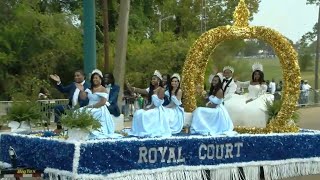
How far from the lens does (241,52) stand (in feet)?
103

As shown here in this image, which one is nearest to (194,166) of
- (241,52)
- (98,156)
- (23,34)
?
(98,156)

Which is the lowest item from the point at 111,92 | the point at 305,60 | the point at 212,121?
the point at 212,121

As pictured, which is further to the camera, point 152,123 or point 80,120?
point 152,123

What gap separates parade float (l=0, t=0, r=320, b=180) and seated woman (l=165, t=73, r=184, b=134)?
0.54 meters

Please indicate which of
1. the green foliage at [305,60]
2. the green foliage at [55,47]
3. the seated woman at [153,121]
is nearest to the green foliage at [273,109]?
the seated woman at [153,121]

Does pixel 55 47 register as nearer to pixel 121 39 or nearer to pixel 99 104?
pixel 121 39

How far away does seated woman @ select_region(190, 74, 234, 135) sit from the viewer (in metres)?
11.4

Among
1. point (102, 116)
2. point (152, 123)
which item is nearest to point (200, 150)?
point (152, 123)

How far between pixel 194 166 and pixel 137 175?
102 centimetres

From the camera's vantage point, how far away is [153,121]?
10734 millimetres

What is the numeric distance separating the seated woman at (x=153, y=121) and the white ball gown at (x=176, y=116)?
10.7 inches

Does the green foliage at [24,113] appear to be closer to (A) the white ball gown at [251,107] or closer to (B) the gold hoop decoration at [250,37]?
(B) the gold hoop decoration at [250,37]

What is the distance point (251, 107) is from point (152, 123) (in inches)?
106

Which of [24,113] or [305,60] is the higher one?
[305,60]
